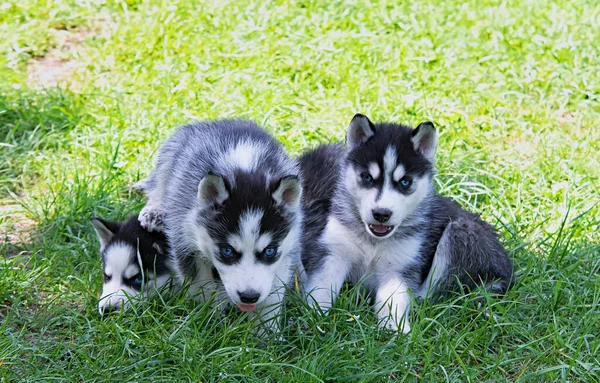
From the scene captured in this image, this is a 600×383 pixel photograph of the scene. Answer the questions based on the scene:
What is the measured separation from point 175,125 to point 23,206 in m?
1.65

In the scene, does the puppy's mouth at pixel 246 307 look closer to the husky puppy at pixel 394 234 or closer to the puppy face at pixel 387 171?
the husky puppy at pixel 394 234

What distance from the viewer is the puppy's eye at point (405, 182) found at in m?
5.57

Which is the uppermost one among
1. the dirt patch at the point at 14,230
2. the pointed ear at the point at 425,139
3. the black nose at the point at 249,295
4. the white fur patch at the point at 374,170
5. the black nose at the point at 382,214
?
the pointed ear at the point at 425,139

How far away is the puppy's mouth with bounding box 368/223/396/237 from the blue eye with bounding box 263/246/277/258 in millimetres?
875

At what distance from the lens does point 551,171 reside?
23.7 feet

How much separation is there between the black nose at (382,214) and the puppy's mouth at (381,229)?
0.35 ft

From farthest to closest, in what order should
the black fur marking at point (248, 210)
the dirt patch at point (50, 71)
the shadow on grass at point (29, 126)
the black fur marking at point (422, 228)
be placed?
the dirt patch at point (50, 71) → the shadow on grass at point (29, 126) → the black fur marking at point (422, 228) → the black fur marking at point (248, 210)

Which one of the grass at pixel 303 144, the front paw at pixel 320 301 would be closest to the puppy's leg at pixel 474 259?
the grass at pixel 303 144

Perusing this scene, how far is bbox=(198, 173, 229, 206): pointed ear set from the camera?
4883 millimetres

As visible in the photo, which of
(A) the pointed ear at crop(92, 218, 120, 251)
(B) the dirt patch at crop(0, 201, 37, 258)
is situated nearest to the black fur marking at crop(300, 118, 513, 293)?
(A) the pointed ear at crop(92, 218, 120, 251)

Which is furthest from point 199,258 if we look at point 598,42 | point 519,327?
point 598,42

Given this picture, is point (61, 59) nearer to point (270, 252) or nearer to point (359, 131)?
point (359, 131)

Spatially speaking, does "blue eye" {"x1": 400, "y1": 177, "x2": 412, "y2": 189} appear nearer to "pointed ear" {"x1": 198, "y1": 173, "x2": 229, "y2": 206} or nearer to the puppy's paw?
"pointed ear" {"x1": 198, "y1": 173, "x2": 229, "y2": 206}

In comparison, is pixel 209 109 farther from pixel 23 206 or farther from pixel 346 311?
pixel 346 311
